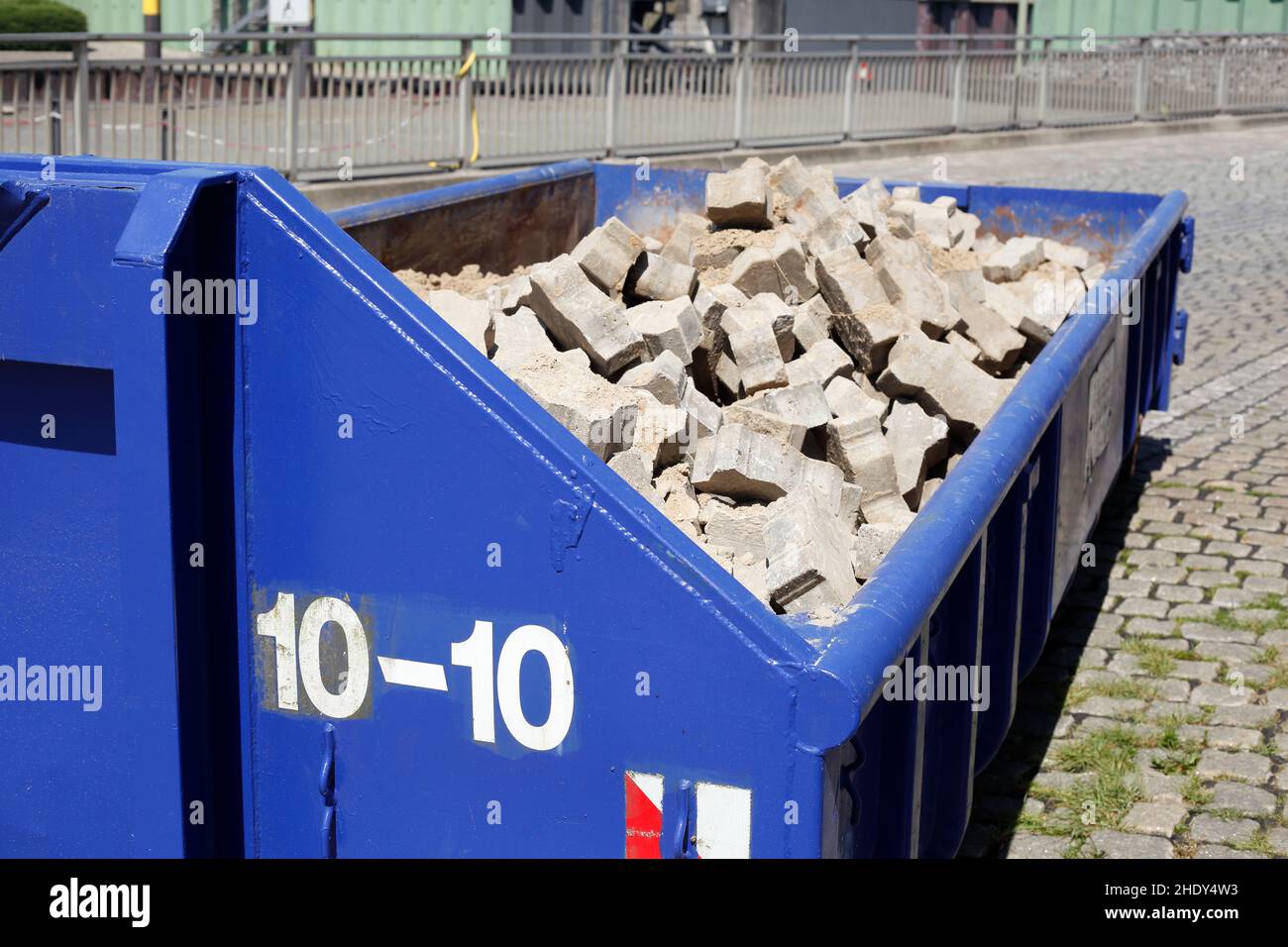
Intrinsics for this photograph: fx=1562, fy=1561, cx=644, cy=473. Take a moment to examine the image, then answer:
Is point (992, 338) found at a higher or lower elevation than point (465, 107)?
lower

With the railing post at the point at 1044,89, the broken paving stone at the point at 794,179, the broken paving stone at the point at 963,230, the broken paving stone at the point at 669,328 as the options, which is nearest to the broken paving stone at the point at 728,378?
the broken paving stone at the point at 669,328

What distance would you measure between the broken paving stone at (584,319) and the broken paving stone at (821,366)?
610 mm

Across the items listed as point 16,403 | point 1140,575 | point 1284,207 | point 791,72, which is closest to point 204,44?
point 791,72

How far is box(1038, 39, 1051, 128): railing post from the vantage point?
21.7m

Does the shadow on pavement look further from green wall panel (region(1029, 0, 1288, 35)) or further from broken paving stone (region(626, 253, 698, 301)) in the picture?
green wall panel (region(1029, 0, 1288, 35))

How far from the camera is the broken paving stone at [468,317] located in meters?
4.58

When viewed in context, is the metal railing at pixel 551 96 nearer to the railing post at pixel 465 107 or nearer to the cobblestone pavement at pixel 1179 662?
the railing post at pixel 465 107

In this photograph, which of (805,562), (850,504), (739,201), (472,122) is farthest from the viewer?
(472,122)

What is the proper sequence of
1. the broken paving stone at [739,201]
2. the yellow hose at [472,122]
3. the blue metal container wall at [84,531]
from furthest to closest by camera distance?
1. the yellow hose at [472,122]
2. the broken paving stone at [739,201]
3. the blue metal container wall at [84,531]

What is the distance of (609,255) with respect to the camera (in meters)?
5.59

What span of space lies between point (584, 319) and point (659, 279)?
100cm

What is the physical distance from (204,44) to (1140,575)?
20694mm

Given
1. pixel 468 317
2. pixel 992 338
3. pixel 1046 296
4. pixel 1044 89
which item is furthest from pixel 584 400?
pixel 1044 89

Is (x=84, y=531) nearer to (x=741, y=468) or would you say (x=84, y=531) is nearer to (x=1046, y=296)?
(x=741, y=468)
